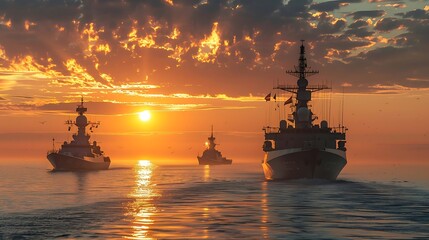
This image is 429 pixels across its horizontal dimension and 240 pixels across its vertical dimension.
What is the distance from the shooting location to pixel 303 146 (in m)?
96.6

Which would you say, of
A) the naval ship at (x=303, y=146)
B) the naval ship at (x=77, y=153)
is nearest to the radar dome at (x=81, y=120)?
the naval ship at (x=77, y=153)

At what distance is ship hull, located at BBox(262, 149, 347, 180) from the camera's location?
8944 cm

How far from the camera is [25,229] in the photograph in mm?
39969

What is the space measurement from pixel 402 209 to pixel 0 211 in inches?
1334

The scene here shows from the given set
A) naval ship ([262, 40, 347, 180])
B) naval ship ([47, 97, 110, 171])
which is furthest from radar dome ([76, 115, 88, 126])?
naval ship ([262, 40, 347, 180])

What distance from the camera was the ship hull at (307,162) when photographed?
293 ft

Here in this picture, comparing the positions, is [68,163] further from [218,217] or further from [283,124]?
[218,217]

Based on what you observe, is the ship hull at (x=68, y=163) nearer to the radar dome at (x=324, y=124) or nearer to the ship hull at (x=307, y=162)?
the ship hull at (x=307, y=162)

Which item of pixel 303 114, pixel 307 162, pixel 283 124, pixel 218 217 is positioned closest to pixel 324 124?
pixel 303 114

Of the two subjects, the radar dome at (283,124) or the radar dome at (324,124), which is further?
the radar dome at (324,124)

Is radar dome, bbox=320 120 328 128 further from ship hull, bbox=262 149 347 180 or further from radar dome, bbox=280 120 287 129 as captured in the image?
ship hull, bbox=262 149 347 180

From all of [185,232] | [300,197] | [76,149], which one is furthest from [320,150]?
[76,149]

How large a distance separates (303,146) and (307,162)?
6.51 metres

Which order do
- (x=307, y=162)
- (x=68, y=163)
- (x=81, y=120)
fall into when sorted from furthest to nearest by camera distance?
1. (x=81, y=120)
2. (x=68, y=163)
3. (x=307, y=162)
